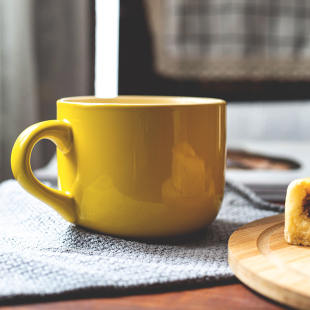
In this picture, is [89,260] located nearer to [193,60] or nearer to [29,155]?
[29,155]

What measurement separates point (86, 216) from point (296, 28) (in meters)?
0.99

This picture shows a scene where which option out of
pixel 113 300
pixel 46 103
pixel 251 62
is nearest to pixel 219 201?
pixel 113 300

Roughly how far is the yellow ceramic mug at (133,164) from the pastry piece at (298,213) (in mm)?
70

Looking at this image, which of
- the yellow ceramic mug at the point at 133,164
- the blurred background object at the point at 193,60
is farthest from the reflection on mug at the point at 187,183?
the blurred background object at the point at 193,60

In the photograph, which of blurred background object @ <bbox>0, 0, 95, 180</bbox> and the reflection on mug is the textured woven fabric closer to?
blurred background object @ <bbox>0, 0, 95, 180</bbox>

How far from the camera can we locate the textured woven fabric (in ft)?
3.52

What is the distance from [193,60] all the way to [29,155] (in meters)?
0.86

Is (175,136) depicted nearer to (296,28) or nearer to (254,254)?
(254,254)

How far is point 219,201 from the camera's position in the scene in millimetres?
360

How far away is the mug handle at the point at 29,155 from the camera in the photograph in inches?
12.5

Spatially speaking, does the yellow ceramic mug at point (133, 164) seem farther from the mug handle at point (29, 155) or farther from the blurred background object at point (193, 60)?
the blurred background object at point (193, 60)

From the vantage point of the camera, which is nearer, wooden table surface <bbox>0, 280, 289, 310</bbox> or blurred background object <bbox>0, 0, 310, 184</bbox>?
wooden table surface <bbox>0, 280, 289, 310</bbox>

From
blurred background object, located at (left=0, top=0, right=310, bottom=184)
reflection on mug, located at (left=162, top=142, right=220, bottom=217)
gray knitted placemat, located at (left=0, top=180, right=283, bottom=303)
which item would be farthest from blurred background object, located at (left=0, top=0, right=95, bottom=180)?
reflection on mug, located at (left=162, top=142, right=220, bottom=217)

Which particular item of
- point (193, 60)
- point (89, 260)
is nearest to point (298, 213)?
point (89, 260)
